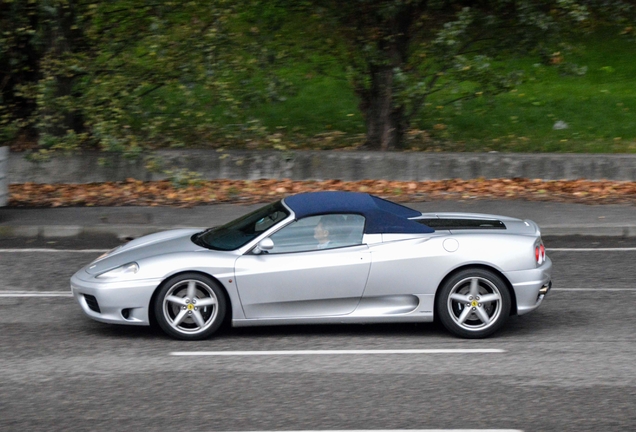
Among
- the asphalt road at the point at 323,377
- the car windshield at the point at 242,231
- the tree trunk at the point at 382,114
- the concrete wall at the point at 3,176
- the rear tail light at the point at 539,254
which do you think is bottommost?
the asphalt road at the point at 323,377

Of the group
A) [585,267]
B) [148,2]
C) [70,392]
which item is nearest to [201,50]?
[148,2]

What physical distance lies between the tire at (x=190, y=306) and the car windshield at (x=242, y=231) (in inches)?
16.3

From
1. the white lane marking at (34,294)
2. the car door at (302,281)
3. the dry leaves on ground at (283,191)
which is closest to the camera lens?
the car door at (302,281)

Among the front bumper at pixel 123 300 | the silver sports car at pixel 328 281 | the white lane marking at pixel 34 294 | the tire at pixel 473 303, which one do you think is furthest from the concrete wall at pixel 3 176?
the tire at pixel 473 303

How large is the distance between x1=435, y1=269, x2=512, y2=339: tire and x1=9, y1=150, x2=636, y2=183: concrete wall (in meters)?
8.07

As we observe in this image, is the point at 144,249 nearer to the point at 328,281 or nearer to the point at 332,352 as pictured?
the point at 328,281

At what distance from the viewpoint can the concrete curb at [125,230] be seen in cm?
1182

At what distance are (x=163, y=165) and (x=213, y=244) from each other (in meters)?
7.67

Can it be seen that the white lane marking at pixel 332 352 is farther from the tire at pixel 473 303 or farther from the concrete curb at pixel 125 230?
Answer: the concrete curb at pixel 125 230

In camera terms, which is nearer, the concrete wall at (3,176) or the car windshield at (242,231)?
the car windshield at (242,231)

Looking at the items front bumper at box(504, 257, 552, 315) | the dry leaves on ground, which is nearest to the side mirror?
front bumper at box(504, 257, 552, 315)

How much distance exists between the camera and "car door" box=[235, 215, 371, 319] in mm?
6828

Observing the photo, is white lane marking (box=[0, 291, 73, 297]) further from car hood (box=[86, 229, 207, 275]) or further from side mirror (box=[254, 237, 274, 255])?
side mirror (box=[254, 237, 274, 255])

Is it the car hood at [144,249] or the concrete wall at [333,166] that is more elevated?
the concrete wall at [333,166]
